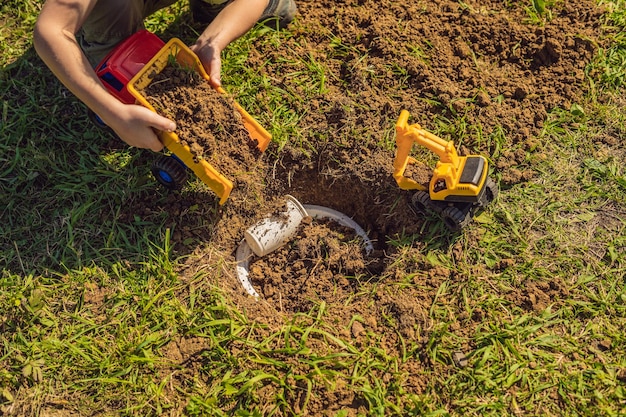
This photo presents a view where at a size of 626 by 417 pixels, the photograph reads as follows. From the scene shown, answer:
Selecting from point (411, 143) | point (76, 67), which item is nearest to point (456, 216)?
point (411, 143)

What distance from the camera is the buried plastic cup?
2707mm

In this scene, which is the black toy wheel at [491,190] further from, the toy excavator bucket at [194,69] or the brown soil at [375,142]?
the toy excavator bucket at [194,69]

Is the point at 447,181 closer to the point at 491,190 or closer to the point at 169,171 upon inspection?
the point at 491,190

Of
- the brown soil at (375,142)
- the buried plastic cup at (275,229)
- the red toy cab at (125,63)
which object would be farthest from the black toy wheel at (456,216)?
the red toy cab at (125,63)

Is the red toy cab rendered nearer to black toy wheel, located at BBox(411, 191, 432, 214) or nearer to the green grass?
the green grass

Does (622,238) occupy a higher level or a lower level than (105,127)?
lower

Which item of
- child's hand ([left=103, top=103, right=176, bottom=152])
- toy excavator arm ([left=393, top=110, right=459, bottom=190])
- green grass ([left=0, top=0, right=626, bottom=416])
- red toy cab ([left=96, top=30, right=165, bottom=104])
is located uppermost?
red toy cab ([left=96, top=30, right=165, bottom=104])

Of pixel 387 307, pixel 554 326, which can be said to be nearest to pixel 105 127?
pixel 387 307

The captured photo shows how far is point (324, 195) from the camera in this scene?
297 centimetres

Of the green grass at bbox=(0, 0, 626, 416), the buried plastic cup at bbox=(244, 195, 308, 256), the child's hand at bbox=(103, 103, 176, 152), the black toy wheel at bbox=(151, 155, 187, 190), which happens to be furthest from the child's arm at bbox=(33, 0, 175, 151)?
the buried plastic cup at bbox=(244, 195, 308, 256)

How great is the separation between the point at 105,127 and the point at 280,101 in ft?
3.09

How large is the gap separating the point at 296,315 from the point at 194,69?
122 cm

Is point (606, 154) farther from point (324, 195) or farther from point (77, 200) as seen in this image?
point (77, 200)

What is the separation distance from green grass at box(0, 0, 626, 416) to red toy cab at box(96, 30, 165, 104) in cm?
54
